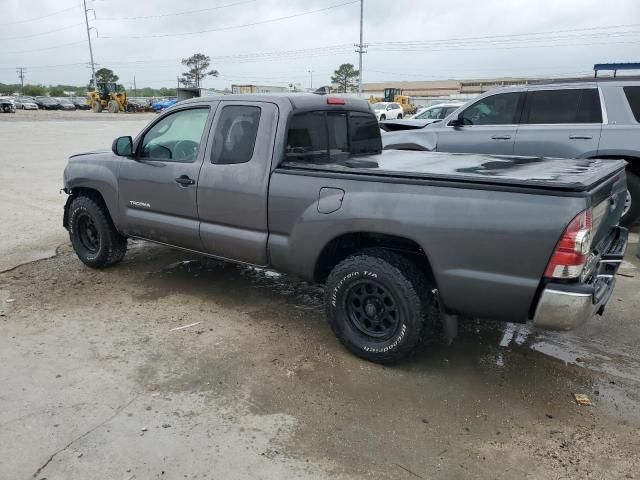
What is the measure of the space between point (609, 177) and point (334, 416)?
7.53 ft

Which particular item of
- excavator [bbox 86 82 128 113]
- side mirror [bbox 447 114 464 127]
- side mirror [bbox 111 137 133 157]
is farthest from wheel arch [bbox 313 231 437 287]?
excavator [bbox 86 82 128 113]

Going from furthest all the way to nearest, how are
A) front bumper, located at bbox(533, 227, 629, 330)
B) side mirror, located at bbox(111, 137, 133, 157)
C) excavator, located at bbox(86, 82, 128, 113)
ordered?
excavator, located at bbox(86, 82, 128, 113) < side mirror, located at bbox(111, 137, 133, 157) < front bumper, located at bbox(533, 227, 629, 330)

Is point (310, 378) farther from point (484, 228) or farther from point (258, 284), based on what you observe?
point (258, 284)

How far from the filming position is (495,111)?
729 centimetres

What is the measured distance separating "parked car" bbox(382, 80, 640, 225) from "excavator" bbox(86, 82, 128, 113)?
4436 cm

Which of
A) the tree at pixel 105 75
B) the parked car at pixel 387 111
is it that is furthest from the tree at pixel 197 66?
the parked car at pixel 387 111

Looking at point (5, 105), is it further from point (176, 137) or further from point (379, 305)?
point (379, 305)

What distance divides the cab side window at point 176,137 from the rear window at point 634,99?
5233 millimetres

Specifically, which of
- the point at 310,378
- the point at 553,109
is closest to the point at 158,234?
the point at 310,378

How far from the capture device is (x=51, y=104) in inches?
2228

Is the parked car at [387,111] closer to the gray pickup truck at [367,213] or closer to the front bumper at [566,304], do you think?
the gray pickup truck at [367,213]

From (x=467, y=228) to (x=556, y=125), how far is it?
15.1 ft

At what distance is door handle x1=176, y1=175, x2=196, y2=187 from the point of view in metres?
4.36

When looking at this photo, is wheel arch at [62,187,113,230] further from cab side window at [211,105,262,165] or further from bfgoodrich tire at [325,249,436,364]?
bfgoodrich tire at [325,249,436,364]
